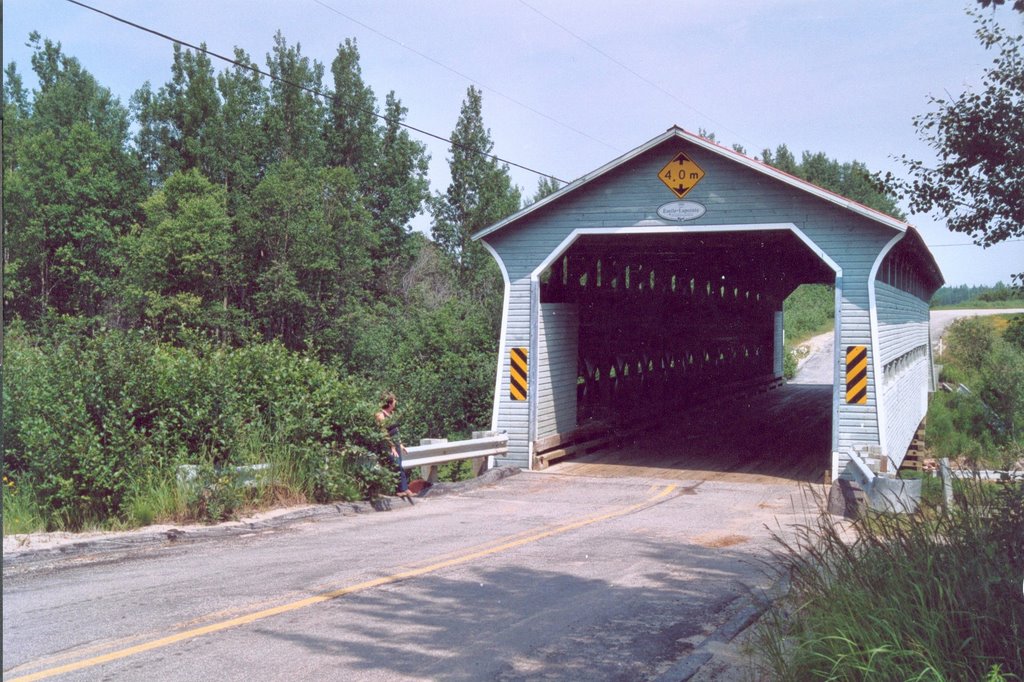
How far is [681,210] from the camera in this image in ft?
52.0

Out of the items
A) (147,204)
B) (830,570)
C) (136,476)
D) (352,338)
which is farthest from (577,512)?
(147,204)

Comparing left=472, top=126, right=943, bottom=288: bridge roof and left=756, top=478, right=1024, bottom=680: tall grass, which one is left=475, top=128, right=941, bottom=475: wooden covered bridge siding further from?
left=756, top=478, right=1024, bottom=680: tall grass

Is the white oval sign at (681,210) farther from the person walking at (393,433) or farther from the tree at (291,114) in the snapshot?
the tree at (291,114)

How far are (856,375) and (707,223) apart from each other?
3.46 metres

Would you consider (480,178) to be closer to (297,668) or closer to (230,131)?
(230,131)

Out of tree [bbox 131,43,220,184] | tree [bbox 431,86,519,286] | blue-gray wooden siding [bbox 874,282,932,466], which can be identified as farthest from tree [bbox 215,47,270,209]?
blue-gray wooden siding [bbox 874,282,932,466]

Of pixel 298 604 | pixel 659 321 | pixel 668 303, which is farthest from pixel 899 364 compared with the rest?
pixel 298 604

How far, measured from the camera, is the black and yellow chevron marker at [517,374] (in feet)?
54.1

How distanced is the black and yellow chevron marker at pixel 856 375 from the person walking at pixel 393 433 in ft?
23.7

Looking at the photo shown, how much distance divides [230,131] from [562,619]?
55.1 metres

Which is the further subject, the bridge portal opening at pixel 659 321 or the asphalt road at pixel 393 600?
the bridge portal opening at pixel 659 321

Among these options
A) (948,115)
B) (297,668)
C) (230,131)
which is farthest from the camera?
(230,131)

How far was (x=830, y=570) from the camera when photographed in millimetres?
5387

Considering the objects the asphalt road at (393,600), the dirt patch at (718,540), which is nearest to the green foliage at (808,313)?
the dirt patch at (718,540)
